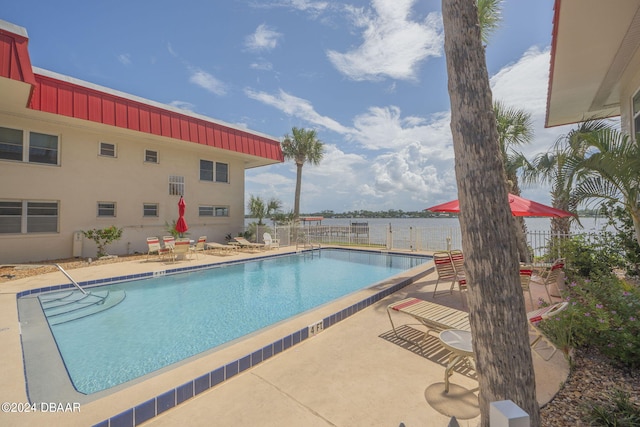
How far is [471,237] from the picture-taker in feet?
5.57

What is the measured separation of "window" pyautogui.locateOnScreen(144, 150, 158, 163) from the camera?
1324 cm

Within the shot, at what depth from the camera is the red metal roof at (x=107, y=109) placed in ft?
24.5

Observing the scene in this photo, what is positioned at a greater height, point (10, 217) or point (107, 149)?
point (107, 149)

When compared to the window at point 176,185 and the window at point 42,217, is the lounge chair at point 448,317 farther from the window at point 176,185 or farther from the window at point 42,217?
the window at point 42,217

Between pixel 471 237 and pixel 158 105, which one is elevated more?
pixel 158 105

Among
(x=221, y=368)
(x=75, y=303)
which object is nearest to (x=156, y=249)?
(x=75, y=303)

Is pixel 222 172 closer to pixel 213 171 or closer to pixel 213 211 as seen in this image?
pixel 213 171

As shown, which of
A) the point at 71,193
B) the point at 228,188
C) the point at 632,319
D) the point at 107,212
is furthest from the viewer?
the point at 228,188

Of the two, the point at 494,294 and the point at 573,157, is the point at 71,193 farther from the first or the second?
the point at 573,157

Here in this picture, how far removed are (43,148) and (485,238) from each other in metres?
14.7

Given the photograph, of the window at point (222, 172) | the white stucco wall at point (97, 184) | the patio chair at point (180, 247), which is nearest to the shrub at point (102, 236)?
the white stucco wall at point (97, 184)

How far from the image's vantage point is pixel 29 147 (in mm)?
10344

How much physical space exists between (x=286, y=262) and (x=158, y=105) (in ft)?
29.1

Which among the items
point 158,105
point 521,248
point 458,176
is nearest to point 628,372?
point 458,176
